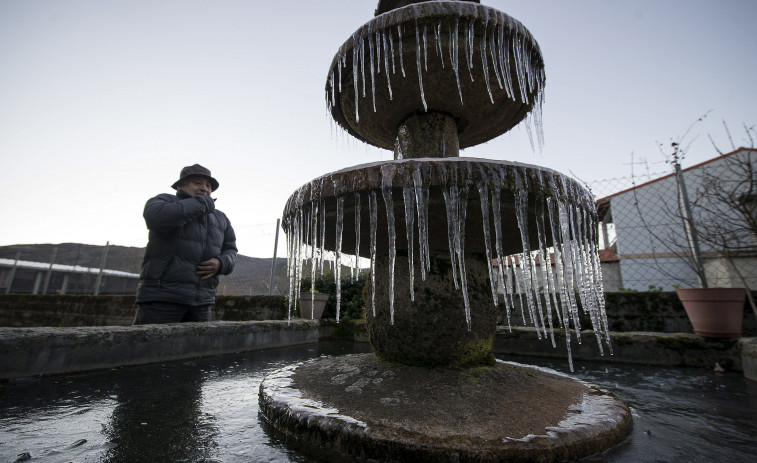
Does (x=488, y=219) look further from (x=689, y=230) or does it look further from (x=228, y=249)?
(x=689, y=230)

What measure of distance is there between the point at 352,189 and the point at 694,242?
16.0 feet

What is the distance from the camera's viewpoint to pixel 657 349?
3.84 meters

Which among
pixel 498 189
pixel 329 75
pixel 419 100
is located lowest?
pixel 498 189

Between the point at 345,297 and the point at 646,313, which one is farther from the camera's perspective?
the point at 345,297

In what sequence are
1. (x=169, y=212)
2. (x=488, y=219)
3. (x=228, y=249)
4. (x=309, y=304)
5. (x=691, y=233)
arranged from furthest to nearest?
(x=309, y=304), (x=691, y=233), (x=228, y=249), (x=169, y=212), (x=488, y=219)

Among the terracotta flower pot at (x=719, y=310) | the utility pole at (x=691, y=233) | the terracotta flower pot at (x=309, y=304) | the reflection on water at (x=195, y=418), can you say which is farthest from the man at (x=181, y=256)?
the utility pole at (x=691, y=233)

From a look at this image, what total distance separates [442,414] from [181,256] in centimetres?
271

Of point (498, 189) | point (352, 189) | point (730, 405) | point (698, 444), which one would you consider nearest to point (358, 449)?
point (352, 189)

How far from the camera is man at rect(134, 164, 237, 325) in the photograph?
3.06 metres

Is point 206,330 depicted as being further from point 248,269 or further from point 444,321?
point 248,269

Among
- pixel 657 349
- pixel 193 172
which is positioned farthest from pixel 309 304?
pixel 657 349

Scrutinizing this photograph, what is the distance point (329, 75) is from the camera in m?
2.71

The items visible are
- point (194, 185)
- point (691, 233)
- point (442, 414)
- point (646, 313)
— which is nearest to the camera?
point (442, 414)

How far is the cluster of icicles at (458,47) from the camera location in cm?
221
